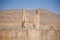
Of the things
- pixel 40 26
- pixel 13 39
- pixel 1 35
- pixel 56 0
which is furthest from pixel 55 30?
pixel 1 35

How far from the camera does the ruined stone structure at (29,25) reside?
4.12m

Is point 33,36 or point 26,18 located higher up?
point 26,18

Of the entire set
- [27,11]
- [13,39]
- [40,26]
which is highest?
[27,11]

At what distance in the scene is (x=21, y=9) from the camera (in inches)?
164

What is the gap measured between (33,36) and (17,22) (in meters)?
0.50

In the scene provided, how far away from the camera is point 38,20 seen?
4.23 metres

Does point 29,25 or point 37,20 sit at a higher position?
point 37,20

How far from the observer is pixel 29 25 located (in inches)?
164

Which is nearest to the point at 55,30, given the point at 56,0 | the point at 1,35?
the point at 56,0

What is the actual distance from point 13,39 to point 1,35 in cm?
29

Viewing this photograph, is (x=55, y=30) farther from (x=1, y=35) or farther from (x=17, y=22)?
(x=1, y=35)

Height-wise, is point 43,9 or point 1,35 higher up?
point 43,9

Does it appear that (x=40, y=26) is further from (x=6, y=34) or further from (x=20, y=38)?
(x=6, y=34)

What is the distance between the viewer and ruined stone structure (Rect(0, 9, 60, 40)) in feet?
13.5
